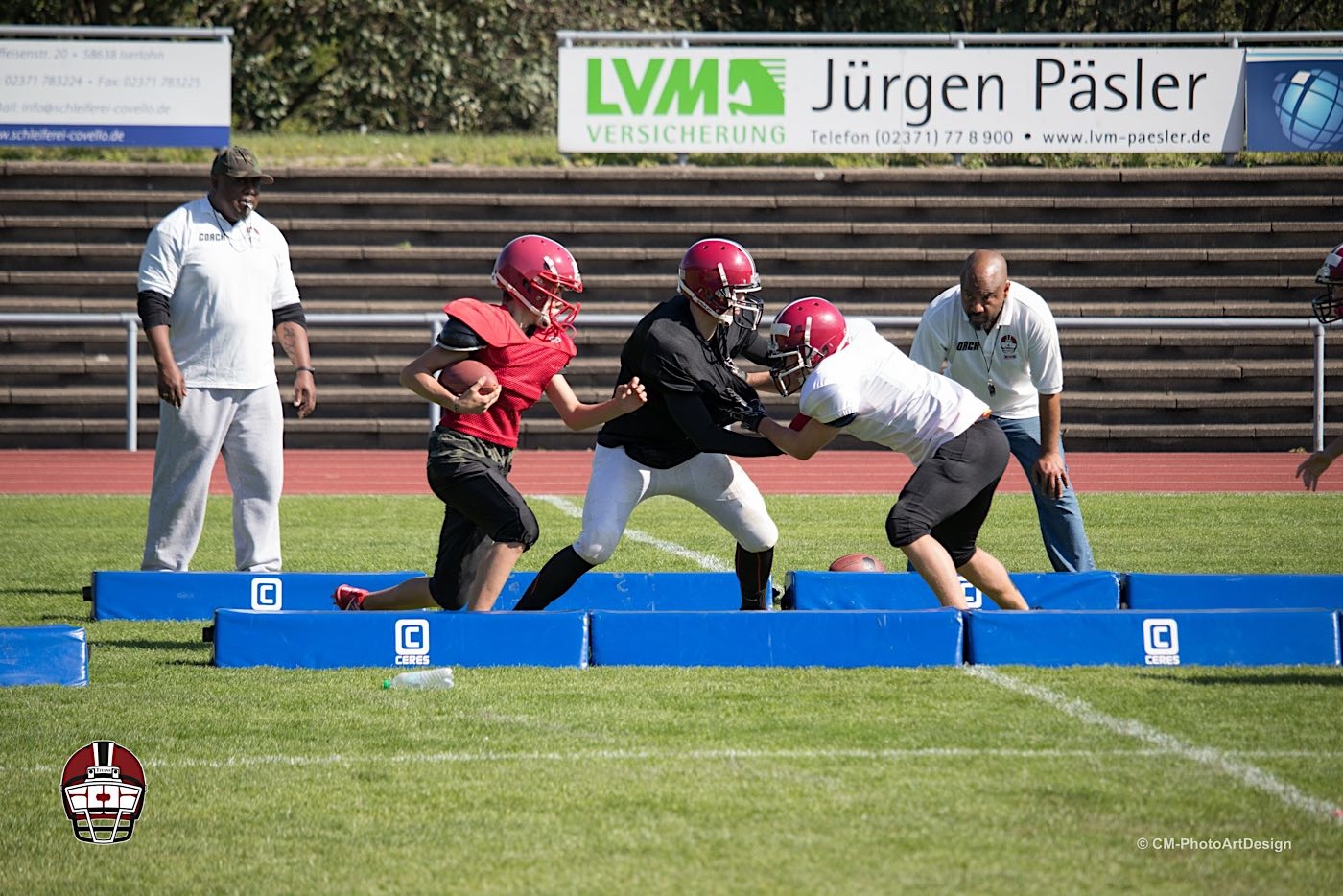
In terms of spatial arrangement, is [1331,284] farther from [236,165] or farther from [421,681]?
[236,165]

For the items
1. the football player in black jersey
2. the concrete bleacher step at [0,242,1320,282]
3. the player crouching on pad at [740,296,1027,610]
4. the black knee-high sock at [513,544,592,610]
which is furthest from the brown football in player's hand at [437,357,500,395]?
the concrete bleacher step at [0,242,1320,282]

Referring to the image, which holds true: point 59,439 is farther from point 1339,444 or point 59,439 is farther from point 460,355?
point 1339,444

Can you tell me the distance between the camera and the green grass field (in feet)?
12.7

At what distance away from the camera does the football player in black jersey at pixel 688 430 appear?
650 centimetres

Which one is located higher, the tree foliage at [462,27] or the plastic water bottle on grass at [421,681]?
the tree foliage at [462,27]

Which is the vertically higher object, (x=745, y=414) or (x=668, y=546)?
(x=745, y=414)

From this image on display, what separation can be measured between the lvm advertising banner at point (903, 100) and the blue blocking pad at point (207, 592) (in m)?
12.3

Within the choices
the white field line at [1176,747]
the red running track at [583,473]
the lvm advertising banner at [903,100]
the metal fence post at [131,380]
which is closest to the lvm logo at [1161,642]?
the white field line at [1176,747]

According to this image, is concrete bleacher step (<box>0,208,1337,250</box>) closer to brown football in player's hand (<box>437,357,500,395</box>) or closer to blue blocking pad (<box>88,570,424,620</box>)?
blue blocking pad (<box>88,570,424,620</box>)

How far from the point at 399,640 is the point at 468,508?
59cm

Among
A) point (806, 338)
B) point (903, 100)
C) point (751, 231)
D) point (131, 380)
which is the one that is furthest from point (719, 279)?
point (903, 100)

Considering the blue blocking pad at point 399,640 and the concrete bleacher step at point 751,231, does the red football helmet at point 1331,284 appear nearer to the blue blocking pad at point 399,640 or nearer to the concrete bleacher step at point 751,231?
the blue blocking pad at point 399,640

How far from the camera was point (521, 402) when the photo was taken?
6.64 m

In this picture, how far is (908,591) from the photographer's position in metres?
7.60
